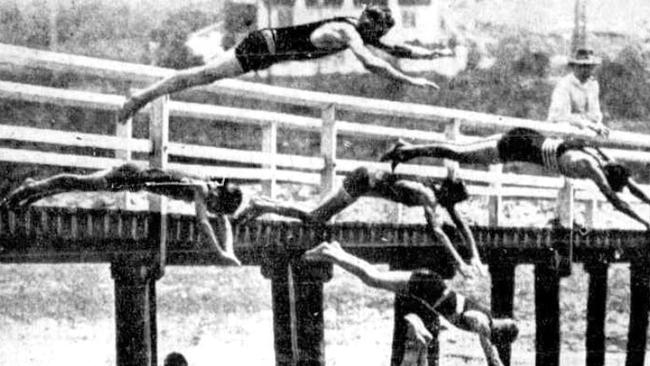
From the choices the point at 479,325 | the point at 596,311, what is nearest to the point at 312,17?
the point at 479,325

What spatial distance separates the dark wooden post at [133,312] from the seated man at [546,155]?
114 cm

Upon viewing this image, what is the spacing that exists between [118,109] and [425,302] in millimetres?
1505

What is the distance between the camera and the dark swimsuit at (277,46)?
374 cm

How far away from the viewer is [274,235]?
154 inches

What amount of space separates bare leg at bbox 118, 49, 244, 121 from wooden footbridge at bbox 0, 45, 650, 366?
42 millimetres

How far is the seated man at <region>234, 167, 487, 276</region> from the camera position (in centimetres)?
409

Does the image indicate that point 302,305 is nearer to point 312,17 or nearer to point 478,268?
point 478,268

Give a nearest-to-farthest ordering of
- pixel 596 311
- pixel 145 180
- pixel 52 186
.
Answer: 1. pixel 52 186
2. pixel 145 180
3. pixel 596 311

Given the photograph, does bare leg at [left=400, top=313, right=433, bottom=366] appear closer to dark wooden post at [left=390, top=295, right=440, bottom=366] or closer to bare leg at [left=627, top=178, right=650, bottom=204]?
dark wooden post at [left=390, top=295, right=440, bottom=366]

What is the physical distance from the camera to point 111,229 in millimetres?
3334

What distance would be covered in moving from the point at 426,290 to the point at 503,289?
1.24 meters

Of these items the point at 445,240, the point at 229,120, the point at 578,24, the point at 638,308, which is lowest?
the point at 638,308

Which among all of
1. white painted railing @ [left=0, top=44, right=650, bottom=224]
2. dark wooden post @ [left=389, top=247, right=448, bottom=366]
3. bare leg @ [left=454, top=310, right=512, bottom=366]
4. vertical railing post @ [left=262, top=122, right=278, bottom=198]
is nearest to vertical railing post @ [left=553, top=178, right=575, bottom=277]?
white painted railing @ [left=0, top=44, right=650, bottom=224]

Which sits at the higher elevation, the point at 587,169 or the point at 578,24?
the point at 578,24
